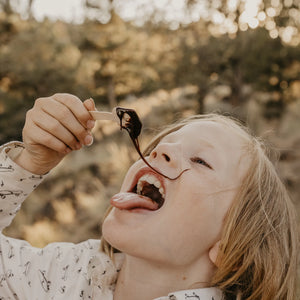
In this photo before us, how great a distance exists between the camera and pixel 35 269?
1019mm

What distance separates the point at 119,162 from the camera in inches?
130

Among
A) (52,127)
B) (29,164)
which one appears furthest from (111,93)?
(52,127)

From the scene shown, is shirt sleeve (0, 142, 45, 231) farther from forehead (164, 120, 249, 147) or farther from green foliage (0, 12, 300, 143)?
green foliage (0, 12, 300, 143)

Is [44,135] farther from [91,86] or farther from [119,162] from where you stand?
[91,86]

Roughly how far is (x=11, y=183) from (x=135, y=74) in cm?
496


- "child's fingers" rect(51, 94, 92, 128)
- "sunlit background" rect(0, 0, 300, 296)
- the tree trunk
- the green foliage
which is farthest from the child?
the tree trunk

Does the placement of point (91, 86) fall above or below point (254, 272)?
above

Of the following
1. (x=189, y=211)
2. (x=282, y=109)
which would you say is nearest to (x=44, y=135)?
(x=189, y=211)

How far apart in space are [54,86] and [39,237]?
242 cm

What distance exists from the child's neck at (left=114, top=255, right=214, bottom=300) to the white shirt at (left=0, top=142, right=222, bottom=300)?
0.14ft

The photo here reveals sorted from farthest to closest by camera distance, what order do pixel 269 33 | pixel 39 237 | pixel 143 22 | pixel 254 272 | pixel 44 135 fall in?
pixel 143 22 → pixel 269 33 → pixel 39 237 → pixel 254 272 → pixel 44 135

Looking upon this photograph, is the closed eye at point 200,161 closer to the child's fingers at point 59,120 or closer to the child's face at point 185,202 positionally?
the child's face at point 185,202

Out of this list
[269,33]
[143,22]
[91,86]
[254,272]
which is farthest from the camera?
[143,22]

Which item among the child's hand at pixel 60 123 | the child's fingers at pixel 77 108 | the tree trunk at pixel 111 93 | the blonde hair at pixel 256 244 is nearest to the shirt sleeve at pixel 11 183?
the child's hand at pixel 60 123
